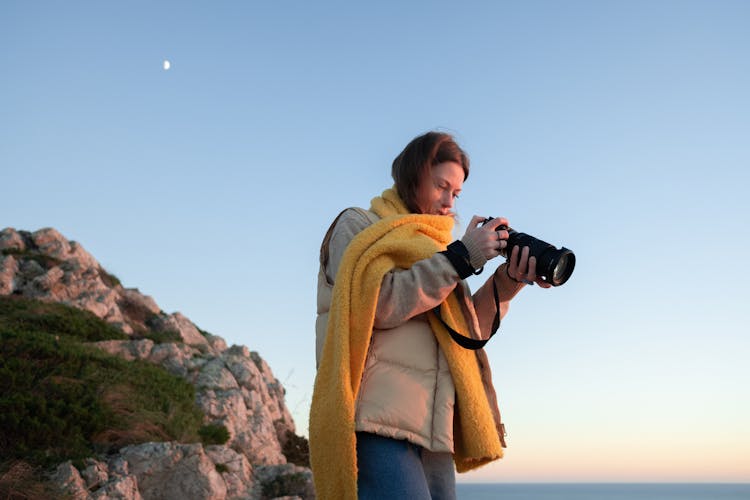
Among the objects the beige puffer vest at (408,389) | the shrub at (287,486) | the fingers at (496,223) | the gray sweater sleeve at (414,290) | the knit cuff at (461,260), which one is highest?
the fingers at (496,223)

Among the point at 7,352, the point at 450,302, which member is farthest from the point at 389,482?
the point at 7,352

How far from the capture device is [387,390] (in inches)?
103

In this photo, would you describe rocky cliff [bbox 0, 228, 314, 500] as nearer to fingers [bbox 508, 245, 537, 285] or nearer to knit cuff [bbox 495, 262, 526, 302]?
knit cuff [bbox 495, 262, 526, 302]

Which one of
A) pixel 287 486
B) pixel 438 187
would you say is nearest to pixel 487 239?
pixel 438 187

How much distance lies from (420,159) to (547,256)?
0.70 m

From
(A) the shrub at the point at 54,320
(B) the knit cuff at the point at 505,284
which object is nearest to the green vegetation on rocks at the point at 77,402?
(A) the shrub at the point at 54,320

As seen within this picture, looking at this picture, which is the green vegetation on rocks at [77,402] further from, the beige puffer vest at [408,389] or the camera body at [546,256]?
the camera body at [546,256]

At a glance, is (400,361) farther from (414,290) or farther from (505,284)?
(505,284)

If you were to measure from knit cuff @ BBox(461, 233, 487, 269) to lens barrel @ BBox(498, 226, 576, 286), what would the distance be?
22cm

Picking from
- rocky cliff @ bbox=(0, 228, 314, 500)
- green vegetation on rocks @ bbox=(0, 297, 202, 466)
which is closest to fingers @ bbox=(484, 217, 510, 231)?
rocky cliff @ bbox=(0, 228, 314, 500)

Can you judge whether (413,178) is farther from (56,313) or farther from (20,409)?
(56,313)

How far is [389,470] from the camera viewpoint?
2510 mm

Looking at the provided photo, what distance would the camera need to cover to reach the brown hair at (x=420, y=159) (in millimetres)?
3104

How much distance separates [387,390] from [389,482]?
0.33m
